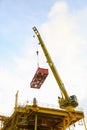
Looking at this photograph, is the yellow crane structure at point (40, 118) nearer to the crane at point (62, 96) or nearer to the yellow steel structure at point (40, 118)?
the yellow steel structure at point (40, 118)

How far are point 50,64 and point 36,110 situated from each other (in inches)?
807

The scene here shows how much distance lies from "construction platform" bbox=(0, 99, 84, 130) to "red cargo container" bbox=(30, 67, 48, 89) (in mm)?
8034

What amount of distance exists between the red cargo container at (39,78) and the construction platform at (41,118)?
8.03m

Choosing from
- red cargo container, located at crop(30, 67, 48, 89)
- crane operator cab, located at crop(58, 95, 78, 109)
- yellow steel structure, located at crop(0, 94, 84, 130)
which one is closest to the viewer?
yellow steel structure, located at crop(0, 94, 84, 130)

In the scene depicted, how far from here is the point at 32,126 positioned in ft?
175

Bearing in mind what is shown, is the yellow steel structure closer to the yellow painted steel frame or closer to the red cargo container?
the yellow painted steel frame

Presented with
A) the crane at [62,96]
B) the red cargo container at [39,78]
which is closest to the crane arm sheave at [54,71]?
the crane at [62,96]

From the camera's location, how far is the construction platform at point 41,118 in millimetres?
50013

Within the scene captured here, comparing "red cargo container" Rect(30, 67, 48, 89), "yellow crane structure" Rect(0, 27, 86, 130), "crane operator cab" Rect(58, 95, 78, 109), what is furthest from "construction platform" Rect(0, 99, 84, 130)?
"crane operator cab" Rect(58, 95, 78, 109)

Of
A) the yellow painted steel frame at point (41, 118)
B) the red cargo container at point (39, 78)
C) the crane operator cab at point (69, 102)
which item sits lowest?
the yellow painted steel frame at point (41, 118)

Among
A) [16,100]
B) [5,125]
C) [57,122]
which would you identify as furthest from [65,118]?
[5,125]

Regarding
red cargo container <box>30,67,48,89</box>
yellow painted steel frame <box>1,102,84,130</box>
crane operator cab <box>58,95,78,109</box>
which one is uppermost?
red cargo container <box>30,67,48,89</box>

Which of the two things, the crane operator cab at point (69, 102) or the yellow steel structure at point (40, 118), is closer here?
the yellow steel structure at point (40, 118)

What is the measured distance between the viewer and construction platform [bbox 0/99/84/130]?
5001cm
